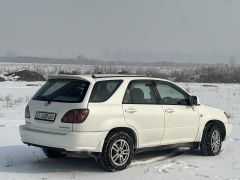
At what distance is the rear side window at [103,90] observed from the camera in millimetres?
7531

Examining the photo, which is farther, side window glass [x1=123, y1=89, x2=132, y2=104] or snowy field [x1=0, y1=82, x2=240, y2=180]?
side window glass [x1=123, y1=89, x2=132, y2=104]

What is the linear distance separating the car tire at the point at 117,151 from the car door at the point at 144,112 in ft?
0.88

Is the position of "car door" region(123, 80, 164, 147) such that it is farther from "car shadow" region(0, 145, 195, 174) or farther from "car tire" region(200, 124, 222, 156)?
"car tire" region(200, 124, 222, 156)

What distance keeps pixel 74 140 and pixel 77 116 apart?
0.39 m

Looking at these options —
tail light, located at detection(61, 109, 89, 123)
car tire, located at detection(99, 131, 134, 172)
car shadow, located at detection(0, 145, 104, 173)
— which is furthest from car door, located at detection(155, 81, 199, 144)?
tail light, located at detection(61, 109, 89, 123)

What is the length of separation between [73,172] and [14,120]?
7288mm

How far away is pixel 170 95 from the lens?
8.91 meters

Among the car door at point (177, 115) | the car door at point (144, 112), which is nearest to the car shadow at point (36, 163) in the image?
the car door at point (144, 112)

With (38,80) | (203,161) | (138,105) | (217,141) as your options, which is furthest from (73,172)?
(38,80)

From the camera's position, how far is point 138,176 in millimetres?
7320

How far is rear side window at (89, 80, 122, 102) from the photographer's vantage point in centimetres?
753

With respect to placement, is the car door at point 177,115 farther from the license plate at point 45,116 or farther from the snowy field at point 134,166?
the license plate at point 45,116

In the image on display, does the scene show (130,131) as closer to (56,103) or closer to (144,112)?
(144,112)

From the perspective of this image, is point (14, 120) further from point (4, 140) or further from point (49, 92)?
point (49, 92)
